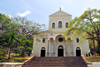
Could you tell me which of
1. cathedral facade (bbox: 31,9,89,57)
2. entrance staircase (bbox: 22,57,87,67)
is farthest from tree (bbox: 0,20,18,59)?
cathedral facade (bbox: 31,9,89,57)

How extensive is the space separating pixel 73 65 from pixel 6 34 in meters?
10.9

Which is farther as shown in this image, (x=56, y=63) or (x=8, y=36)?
(x=8, y=36)

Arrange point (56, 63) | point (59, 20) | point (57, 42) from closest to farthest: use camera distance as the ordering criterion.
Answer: point (56, 63)
point (57, 42)
point (59, 20)

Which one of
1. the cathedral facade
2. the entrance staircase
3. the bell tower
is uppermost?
the bell tower

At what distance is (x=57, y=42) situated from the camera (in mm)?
22578

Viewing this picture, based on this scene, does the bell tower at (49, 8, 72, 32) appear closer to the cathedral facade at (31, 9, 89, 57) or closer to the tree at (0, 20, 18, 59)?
the cathedral facade at (31, 9, 89, 57)

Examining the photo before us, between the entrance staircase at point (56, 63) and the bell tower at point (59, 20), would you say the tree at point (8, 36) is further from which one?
the bell tower at point (59, 20)

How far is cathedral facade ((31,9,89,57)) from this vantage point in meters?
21.3

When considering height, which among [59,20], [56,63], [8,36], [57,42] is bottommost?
[56,63]

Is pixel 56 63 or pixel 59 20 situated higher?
pixel 59 20

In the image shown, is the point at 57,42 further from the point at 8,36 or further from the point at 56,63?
the point at 8,36

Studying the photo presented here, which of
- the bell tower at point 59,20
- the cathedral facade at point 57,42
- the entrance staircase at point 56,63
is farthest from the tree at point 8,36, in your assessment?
the bell tower at point 59,20

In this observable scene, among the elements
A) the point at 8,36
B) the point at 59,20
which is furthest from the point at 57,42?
the point at 8,36

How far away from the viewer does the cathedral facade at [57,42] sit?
21.3 meters
